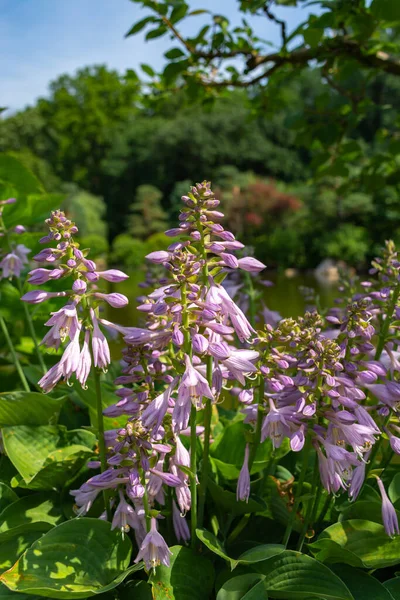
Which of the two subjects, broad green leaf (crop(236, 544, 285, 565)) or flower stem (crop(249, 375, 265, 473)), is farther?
flower stem (crop(249, 375, 265, 473))

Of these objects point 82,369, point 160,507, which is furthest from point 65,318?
point 160,507

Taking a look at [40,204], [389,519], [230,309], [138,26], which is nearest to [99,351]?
[230,309]

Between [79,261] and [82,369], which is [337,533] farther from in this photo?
[79,261]

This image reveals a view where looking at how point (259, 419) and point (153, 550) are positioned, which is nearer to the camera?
point (153, 550)

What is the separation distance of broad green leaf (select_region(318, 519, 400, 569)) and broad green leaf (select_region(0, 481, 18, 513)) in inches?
33.0

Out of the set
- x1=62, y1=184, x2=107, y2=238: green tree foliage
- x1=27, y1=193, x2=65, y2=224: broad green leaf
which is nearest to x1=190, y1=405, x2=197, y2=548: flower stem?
x1=27, y1=193, x2=65, y2=224: broad green leaf

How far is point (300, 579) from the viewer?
3.61 ft

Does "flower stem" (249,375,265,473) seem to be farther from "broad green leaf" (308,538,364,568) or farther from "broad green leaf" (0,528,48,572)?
"broad green leaf" (0,528,48,572)

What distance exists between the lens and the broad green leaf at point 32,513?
51.1 inches

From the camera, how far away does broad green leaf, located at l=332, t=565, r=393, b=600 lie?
1.14 m

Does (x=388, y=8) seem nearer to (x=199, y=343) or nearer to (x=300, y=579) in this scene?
(x=199, y=343)

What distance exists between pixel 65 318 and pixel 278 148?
31.9 m

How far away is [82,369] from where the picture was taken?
106 cm

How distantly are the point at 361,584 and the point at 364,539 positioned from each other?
95 millimetres
